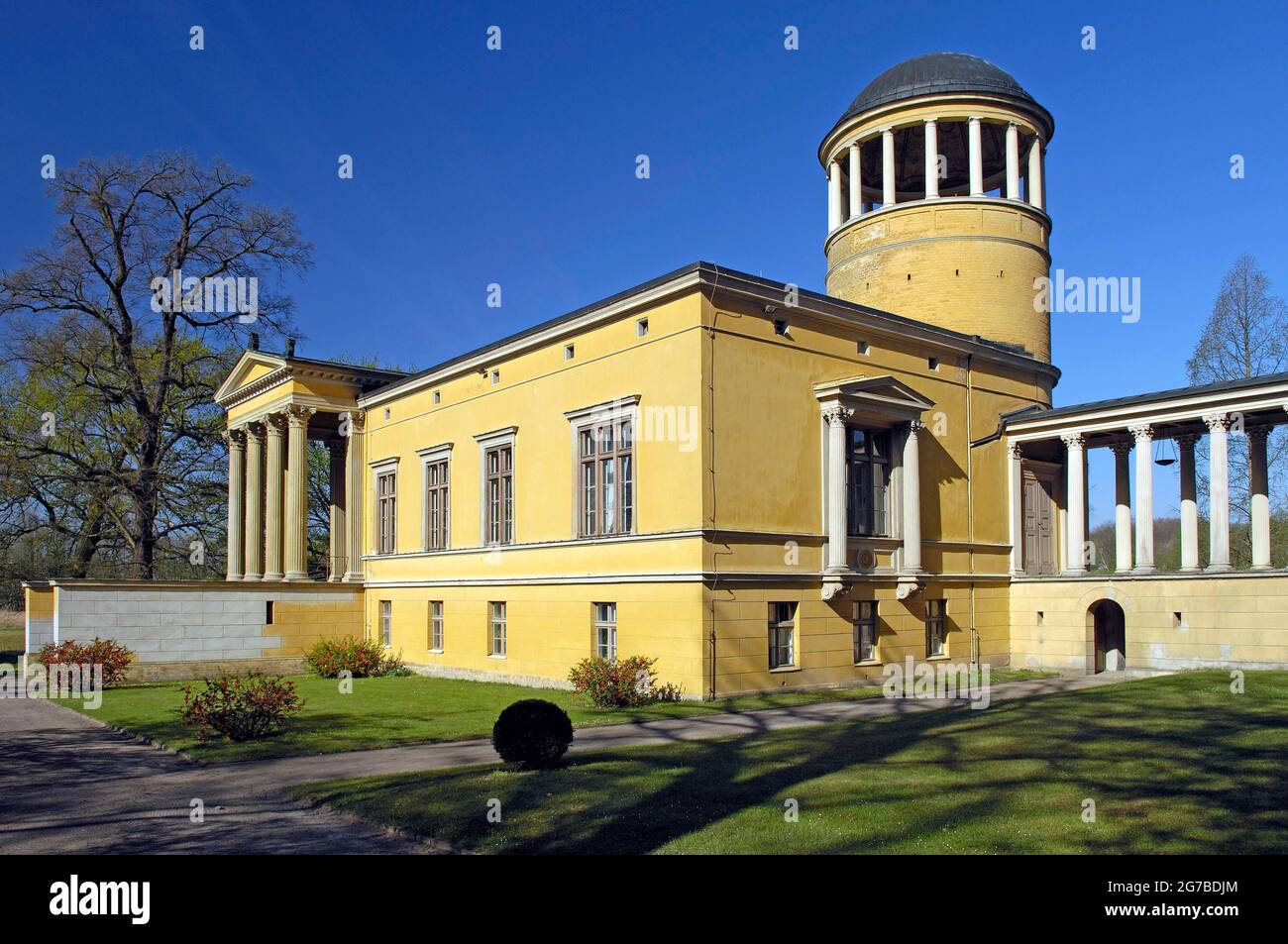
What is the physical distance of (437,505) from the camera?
33.9 m

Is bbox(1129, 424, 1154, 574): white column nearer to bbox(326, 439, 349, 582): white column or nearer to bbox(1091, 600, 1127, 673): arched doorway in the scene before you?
bbox(1091, 600, 1127, 673): arched doorway

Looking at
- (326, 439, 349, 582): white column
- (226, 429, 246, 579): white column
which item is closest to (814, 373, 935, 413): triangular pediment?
(326, 439, 349, 582): white column

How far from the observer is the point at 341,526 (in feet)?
136

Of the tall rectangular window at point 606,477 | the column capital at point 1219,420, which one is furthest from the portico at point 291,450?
the column capital at point 1219,420

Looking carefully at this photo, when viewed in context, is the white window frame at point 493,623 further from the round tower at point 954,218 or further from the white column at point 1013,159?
the white column at point 1013,159

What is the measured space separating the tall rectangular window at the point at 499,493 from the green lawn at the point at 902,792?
14384 millimetres

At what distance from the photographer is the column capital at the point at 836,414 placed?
80.6 ft

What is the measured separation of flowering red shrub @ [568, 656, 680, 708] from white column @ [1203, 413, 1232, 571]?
14335 millimetres

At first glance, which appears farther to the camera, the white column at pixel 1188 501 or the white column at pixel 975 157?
the white column at pixel 975 157

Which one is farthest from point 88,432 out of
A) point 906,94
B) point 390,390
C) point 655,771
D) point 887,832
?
point 887,832

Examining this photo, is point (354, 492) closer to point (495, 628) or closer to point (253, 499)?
point (253, 499)

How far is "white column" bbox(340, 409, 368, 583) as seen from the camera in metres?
37.7

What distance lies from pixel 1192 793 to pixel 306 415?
32.6 m
